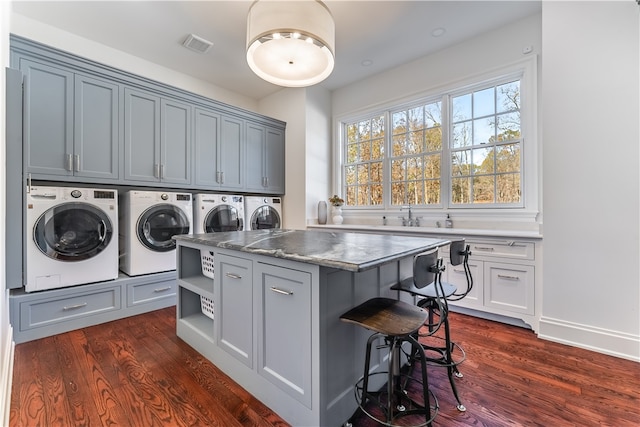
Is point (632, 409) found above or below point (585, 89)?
below

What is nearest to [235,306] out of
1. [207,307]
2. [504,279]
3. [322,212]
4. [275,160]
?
[207,307]

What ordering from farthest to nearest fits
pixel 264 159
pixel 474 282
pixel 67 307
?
pixel 264 159
pixel 474 282
pixel 67 307

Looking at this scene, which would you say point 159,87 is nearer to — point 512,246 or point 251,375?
point 251,375

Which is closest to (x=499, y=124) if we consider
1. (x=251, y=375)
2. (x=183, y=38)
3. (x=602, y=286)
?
(x=602, y=286)

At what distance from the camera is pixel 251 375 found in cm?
161

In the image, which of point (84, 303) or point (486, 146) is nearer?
point (84, 303)

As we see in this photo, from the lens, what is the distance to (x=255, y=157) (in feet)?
13.9

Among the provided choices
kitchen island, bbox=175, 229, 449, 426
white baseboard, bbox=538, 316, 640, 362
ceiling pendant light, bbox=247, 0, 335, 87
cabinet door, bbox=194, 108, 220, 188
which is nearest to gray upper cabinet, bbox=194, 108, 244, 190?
cabinet door, bbox=194, 108, 220, 188

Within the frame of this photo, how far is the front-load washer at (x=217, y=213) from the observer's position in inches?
134

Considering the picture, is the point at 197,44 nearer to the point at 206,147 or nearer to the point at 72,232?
the point at 206,147

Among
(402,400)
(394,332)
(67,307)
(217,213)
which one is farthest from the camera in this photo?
(217,213)

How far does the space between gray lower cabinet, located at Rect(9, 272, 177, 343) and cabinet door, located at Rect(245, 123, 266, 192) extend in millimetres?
1731

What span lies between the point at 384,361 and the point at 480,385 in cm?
60

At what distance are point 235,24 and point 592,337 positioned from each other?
14.1ft
